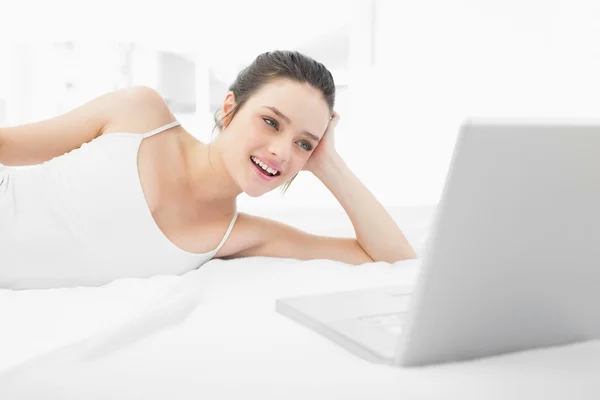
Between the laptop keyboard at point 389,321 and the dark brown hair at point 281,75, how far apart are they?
85cm

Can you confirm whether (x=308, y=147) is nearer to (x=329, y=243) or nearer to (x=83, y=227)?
(x=329, y=243)

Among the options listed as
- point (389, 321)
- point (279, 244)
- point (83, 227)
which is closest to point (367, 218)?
point (279, 244)

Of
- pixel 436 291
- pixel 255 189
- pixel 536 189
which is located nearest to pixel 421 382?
pixel 436 291

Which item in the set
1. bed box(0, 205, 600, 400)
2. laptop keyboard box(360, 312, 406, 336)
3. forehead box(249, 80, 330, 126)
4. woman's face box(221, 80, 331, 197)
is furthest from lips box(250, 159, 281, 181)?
laptop keyboard box(360, 312, 406, 336)

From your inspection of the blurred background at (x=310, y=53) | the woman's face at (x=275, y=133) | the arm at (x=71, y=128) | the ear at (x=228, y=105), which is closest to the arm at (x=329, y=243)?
the woman's face at (x=275, y=133)

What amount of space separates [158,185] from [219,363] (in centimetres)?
90

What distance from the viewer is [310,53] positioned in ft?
15.4

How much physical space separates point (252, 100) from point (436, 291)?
3.46 ft

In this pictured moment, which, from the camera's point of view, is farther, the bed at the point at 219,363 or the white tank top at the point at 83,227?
the white tank top at the point at 83,227

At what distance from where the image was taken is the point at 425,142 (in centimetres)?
446

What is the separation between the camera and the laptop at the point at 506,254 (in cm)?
56

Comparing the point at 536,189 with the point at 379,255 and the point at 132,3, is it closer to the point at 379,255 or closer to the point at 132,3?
the point at 379,255

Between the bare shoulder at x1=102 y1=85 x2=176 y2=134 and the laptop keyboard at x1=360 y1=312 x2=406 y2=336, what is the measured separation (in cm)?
98

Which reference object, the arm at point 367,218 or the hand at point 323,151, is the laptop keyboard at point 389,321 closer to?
the arm at point 367,218
